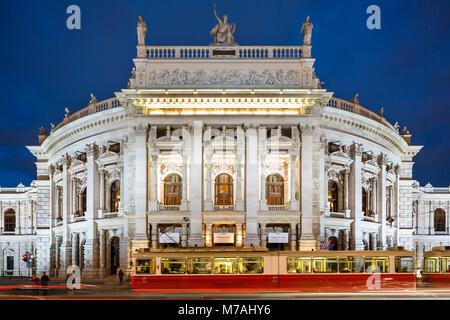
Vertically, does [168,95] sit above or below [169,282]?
above

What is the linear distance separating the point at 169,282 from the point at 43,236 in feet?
112

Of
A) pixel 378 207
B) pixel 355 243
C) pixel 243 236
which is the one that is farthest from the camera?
pixel 378 207

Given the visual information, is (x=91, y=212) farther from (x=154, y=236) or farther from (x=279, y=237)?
(x=279, y=237)

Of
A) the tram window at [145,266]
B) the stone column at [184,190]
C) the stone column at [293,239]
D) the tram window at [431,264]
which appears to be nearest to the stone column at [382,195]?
the stone column at [293,239]

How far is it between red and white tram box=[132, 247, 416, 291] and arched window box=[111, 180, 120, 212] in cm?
2135

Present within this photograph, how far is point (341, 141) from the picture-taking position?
54.8 metres

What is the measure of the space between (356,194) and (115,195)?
22918 millimetres

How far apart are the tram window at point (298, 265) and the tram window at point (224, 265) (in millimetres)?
3230

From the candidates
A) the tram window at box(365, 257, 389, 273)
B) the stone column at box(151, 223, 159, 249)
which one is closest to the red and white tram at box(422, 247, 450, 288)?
the tram window at box(365, 257, 389, 273)

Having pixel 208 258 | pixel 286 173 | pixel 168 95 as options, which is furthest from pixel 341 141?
pixel 208 258

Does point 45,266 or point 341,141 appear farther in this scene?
point 45,266

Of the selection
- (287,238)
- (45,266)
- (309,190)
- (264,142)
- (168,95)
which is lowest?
(45,266)

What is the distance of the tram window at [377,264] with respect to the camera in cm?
3431
